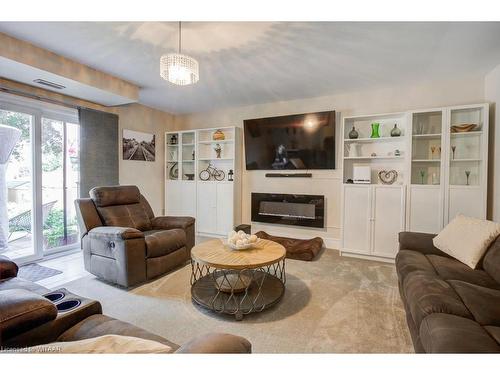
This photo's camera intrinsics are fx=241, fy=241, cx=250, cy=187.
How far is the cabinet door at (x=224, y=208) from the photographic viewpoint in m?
4.34

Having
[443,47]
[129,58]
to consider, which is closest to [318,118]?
[443,47]

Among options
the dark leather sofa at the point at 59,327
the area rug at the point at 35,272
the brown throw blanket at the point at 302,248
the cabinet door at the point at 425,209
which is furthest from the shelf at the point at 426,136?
the area rug at the point at 35,272

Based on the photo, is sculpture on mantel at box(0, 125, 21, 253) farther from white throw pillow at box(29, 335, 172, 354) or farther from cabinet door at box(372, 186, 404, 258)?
cabinet door at box(372, 186, 404, 258)

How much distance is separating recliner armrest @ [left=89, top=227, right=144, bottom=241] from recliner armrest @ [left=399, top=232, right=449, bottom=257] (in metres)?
2.63

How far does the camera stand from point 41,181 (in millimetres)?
3275

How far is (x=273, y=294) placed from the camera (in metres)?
2.11

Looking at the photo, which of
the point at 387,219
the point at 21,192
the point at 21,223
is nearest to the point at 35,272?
the point at 21,223

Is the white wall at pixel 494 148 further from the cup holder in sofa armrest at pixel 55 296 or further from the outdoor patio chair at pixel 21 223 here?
the outdoor patio chair at pixel 21 223

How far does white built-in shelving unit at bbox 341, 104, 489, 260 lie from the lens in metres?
2.92

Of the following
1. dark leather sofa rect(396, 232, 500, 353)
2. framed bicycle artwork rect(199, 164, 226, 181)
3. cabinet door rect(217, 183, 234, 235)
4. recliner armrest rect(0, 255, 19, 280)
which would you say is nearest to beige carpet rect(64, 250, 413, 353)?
dark leather sofa rect(396, 232, 500, 353)

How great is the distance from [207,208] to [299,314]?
2.95m

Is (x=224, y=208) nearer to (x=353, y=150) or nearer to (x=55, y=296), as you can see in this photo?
(x=353, y=150)
